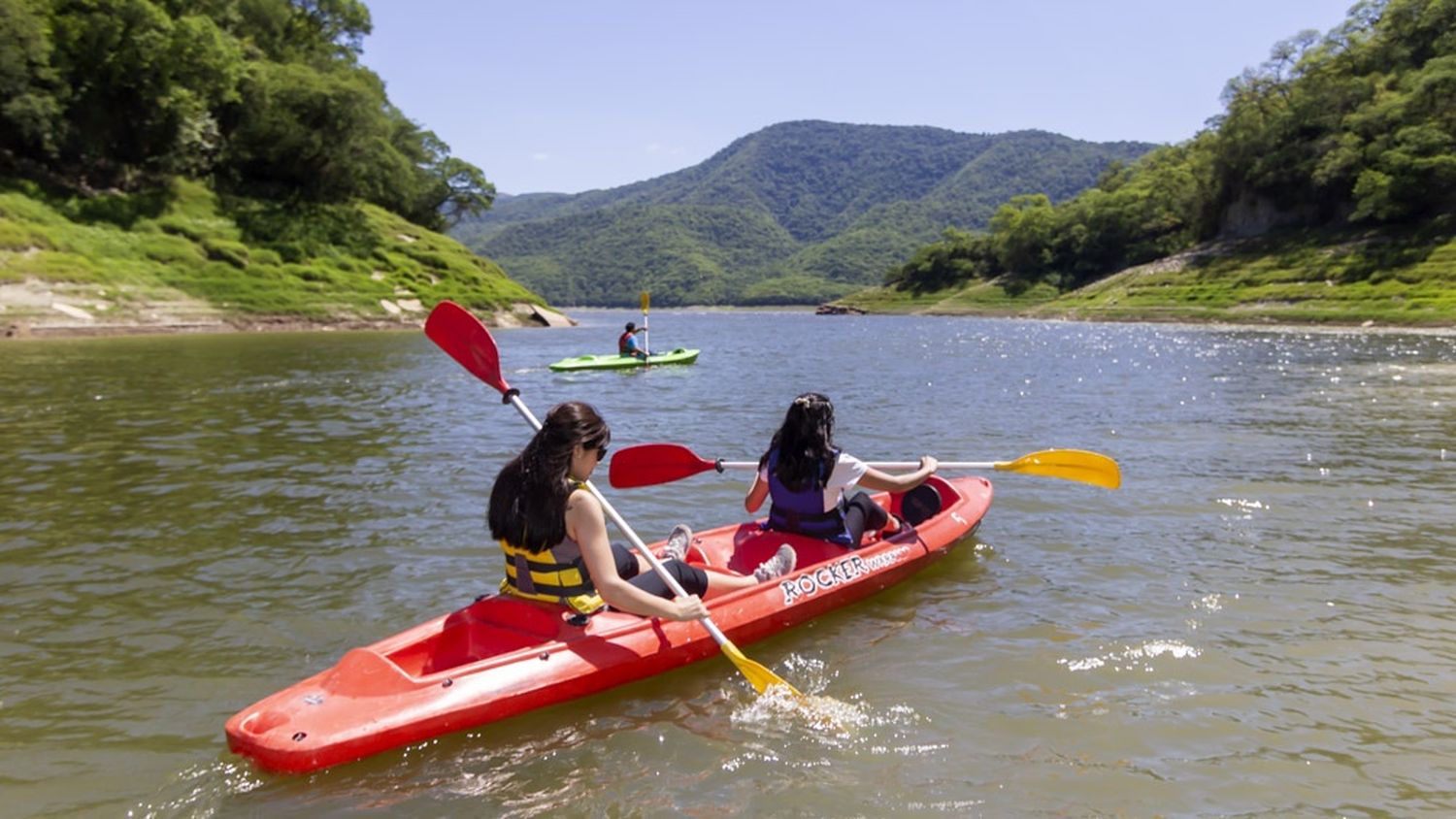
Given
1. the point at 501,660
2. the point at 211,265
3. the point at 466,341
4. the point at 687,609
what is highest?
the point at 211,265

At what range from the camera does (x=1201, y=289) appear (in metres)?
64.7

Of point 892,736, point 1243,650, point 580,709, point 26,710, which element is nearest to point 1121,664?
point 1243,650

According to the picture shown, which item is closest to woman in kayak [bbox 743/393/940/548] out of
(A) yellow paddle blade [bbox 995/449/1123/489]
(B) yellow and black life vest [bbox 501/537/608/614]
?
(A) yellow paddle blade [bbox 995/449/1123/489]

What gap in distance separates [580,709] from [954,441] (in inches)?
422

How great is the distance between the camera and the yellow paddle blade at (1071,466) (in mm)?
9375

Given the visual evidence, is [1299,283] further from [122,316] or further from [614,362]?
[122,316]

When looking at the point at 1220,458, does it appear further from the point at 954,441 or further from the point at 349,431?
the point at 349,431

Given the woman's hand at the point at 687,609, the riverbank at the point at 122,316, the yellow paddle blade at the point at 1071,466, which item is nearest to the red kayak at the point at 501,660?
the woman's hand at the point at 687,609

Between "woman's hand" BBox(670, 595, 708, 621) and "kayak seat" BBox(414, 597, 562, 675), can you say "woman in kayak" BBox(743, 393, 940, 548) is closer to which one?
"woman's hand" BBox(670, 595, 708, 621)

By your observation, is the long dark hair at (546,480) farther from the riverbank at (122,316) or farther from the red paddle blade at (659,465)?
the riverbank at (122,316)

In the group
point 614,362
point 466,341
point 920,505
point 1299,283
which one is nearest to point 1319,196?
point 1299,283

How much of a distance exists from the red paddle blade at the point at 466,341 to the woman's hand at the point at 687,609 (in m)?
2.90

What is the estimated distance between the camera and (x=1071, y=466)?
9.47 metres

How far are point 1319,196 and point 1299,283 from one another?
17112 mm
